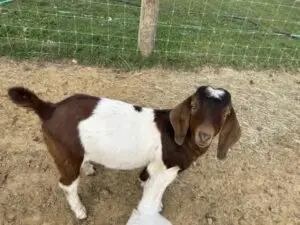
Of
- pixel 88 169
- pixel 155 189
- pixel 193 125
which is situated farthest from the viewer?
pixel 88 169

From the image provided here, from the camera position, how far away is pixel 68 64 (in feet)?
16.5

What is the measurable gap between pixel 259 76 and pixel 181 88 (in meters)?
1.32

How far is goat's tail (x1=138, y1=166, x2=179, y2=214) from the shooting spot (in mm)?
2941

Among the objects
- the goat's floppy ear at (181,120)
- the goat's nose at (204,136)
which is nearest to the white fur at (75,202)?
the goat's floppy ear at (181,120)

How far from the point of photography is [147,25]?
5.18 metres

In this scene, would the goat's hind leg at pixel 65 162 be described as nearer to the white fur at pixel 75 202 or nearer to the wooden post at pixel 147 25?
the white fur at pixel 75 202

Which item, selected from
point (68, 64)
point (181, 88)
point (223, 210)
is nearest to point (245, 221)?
point (223, 210)

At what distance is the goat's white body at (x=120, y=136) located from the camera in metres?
2.71

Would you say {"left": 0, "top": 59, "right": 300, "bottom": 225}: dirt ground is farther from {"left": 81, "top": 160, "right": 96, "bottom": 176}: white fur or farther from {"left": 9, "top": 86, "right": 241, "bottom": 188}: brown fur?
{"left": 9, "top": 86, "right": 241, "bottom": 188}: brown fur

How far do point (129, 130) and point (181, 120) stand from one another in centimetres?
38

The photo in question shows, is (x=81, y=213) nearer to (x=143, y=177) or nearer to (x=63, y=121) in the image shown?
(x=143, y=177)

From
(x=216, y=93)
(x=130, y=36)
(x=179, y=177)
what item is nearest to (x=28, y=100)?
(x=216, y=93)

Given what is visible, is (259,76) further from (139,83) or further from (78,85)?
(78,85)

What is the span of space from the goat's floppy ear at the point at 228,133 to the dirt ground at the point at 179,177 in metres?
0.84
